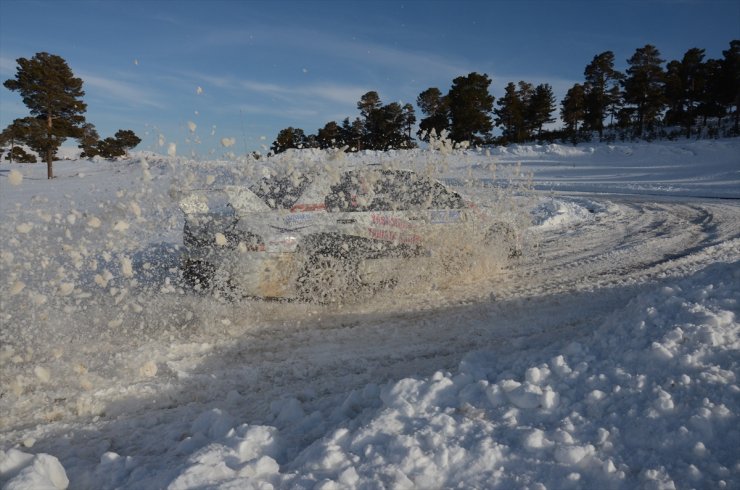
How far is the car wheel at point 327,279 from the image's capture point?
220 inches

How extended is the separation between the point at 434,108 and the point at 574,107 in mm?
13796

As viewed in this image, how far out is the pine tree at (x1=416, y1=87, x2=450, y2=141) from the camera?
45812 millimetres

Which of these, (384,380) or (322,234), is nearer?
(384,380)

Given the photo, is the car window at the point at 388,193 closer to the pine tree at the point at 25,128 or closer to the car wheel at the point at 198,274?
the car wheel at the point at 198,274

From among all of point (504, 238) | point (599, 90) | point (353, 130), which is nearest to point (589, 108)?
point (599, 90)

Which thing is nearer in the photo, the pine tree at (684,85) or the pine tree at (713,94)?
the pine tree at (713,94)

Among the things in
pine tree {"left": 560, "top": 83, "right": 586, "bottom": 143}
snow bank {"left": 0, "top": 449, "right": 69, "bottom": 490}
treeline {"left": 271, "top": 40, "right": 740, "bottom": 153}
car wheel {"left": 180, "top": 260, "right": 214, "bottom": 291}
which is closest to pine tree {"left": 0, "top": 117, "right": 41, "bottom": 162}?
treeline {"left": 271, "top": 40, "right": 740, "bottom": 153}

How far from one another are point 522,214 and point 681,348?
5.10 m

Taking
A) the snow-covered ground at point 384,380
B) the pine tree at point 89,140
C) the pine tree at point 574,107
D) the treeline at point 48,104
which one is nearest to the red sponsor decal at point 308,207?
the snow-covered ground at point 384,380

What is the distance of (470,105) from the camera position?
144 feet

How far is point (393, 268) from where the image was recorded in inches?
237

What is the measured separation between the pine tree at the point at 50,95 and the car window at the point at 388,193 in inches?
1332

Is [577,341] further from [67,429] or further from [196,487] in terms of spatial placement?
[67,429]

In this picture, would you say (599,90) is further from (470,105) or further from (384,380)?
(384,380)
